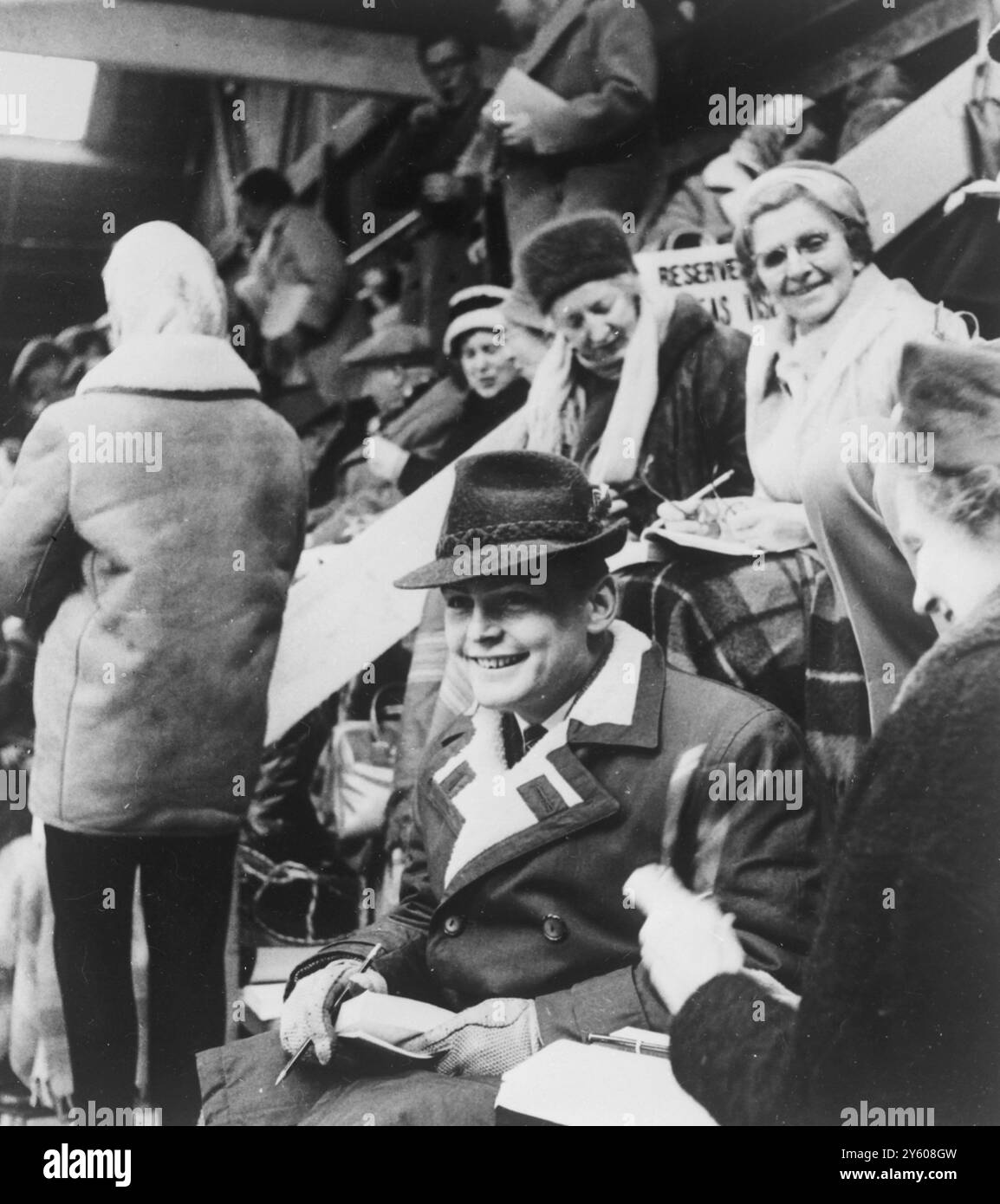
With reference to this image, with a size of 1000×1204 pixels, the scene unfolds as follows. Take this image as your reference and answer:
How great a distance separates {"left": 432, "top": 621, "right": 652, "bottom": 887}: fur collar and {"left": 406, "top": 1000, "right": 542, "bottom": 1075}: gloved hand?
0.42 meters

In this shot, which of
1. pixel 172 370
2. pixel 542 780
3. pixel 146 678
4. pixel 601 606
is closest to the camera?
pixel 542 780

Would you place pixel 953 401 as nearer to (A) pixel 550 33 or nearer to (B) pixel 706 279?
(B) pixel 706 279

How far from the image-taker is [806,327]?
4602mm

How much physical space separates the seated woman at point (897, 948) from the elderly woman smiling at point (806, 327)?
1.99ft

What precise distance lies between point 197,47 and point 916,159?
8.19ft

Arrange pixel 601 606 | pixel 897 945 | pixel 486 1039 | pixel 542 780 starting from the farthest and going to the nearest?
pixel 601 606 → pixel 542 780 → pixel 486 1039 → pixel 897 945

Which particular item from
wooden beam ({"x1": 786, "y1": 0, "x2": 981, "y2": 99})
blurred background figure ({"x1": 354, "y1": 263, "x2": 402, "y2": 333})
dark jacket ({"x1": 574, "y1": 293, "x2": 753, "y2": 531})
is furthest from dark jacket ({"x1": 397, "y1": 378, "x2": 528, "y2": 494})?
wooden beam ({"x1": 786, "y1": 0, "x2": 981, "y2": 99})

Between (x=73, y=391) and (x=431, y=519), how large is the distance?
1288 mm

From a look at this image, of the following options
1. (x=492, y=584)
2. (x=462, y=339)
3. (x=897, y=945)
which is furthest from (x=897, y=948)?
(x=462, y=339)

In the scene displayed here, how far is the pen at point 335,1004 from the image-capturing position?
415 centimetres

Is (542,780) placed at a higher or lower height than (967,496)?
lower

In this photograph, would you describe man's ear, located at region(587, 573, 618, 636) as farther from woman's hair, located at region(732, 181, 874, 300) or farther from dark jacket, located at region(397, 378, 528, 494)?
woman's hair, located at region(732, 181, 874, 300)

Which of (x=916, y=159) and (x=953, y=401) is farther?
(x=916, y=159)
